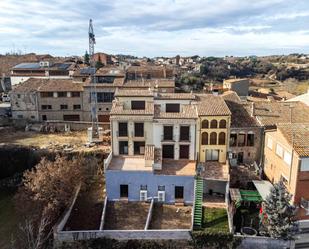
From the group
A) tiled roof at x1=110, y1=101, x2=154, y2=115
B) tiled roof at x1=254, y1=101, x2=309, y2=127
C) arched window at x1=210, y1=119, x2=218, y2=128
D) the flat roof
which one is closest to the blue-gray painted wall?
arched window at x1=210, y1=119, x2=218, y2=128

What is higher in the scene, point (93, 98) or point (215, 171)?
point (93, 98)

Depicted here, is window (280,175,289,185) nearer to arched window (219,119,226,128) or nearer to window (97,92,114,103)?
arched window (219,119,226,128)

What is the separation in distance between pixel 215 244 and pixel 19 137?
133ft

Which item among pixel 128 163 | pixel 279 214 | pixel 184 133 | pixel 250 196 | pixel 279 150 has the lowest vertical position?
pixel 250 196

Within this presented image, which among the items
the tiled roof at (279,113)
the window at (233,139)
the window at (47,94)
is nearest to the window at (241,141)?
the window at (233,139)

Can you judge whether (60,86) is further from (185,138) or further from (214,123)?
(214,123)

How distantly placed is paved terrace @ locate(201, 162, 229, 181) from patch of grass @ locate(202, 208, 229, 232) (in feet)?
12.1

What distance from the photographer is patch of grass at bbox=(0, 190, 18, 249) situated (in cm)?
3334

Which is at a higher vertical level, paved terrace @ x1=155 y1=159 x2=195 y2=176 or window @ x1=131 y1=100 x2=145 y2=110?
window @ x1=131 y1=100 x2=145 y2=110

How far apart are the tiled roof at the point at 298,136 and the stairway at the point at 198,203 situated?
36.4 ft

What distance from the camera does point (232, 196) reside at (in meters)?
35.1

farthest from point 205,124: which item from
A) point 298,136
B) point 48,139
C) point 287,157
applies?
point 48,139

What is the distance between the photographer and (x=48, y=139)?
177ft

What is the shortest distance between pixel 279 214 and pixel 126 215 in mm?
16237
